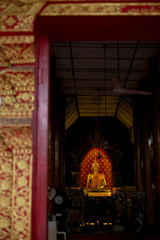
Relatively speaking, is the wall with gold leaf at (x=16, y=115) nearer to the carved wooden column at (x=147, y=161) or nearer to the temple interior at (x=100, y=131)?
the temple interior at (x=100, y=131)

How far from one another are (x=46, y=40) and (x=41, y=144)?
4.07 ft

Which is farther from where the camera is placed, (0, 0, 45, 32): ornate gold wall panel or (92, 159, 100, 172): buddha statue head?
(92, 159, 100, 172): buddha statue head

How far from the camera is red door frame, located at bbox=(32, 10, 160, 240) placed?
10.1ft

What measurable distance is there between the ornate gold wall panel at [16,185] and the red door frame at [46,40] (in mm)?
81

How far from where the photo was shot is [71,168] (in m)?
16.7

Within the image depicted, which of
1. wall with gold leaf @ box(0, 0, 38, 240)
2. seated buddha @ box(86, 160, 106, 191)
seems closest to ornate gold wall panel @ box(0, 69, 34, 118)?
wall with gold leaf @ box(0, 0, 38, 240)

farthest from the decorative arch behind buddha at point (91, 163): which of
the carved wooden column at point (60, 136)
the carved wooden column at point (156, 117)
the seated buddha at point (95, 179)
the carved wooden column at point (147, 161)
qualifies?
the carved wooden column at point (156, 117)

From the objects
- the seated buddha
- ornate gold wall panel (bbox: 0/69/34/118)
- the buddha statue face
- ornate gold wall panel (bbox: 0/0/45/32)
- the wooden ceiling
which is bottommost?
the seated buddha

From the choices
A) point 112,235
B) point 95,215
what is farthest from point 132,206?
point 95,215

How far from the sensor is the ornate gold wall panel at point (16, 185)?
2947 millimetres

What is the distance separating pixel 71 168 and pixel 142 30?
13899 mm

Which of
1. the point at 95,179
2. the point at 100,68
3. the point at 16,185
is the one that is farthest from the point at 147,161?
the point at 16,185

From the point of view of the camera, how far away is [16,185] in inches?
119

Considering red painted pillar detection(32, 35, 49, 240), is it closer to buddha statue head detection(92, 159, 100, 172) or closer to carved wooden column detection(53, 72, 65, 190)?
carved wooden column detection(53, 72, 65, 190)
